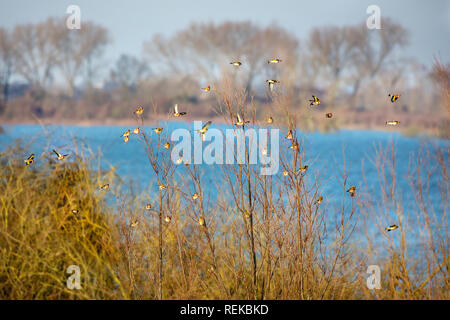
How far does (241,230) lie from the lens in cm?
257

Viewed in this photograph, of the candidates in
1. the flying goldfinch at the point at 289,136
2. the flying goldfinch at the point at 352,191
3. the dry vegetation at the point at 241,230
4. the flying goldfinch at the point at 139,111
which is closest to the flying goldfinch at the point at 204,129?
the dry vegetation at the point at 241,230

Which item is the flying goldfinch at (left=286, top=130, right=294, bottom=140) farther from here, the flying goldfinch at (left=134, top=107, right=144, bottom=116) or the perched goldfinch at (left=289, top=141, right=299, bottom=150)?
the flying goldfinch at (left=134, top=107, right=144, bottom=116)

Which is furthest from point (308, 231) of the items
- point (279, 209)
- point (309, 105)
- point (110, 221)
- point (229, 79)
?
point (110, 221)

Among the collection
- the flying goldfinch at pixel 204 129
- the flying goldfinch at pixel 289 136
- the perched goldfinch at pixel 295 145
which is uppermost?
the flying goldfinch at pixel 204 129

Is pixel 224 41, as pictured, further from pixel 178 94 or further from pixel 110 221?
pixel 110 221

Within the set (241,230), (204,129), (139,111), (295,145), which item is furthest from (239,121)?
(241,230)

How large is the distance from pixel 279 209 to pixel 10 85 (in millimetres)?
10974

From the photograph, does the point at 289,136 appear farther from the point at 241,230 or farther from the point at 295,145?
the point at 241,230

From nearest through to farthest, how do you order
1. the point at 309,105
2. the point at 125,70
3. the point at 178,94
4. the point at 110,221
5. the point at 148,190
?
the point at 309,105 → the point at 110,221 → the point at 148,190 → the point at 178,94 → the point at 125,70

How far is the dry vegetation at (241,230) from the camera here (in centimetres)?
227

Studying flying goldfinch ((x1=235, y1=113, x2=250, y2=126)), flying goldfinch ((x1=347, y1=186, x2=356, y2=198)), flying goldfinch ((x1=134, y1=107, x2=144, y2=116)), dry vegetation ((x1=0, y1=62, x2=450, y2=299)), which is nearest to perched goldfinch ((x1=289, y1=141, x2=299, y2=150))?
dry vegetation ((x1=0, y1=62, x2=450, y2=299))

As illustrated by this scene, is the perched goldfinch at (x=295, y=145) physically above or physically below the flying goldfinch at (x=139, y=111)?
below

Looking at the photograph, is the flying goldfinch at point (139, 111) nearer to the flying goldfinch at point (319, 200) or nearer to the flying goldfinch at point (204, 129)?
the flying goldfinch at point (204, 129)

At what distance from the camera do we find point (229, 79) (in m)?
2.30
